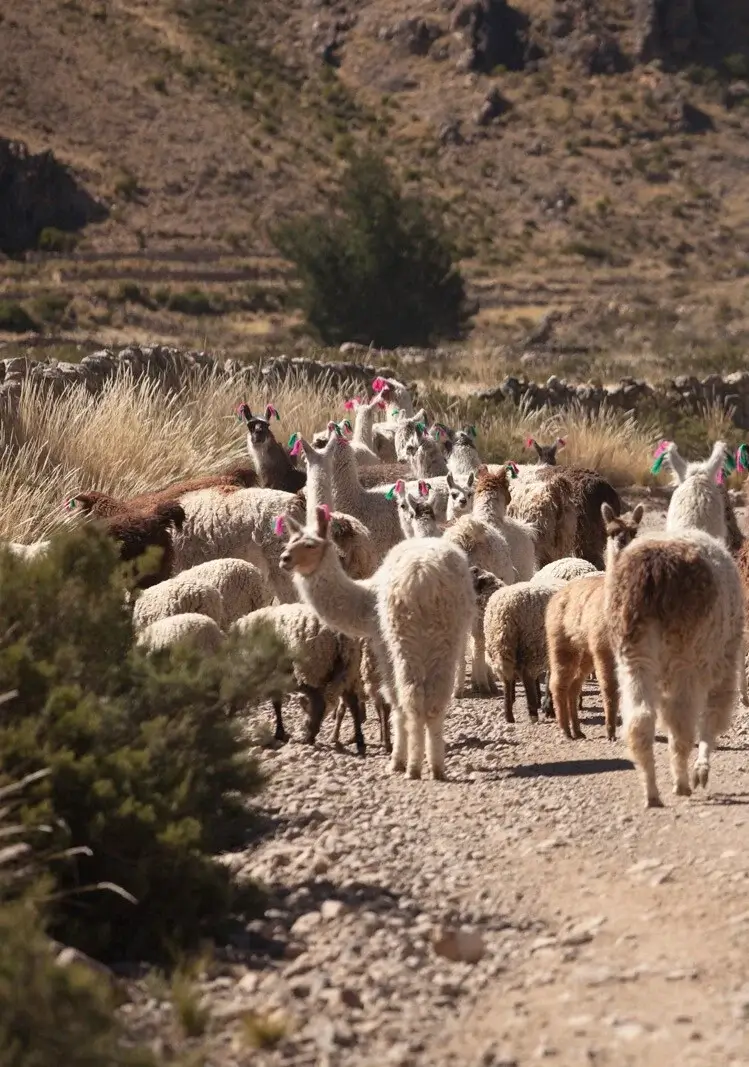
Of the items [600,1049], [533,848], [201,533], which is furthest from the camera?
[201,533]

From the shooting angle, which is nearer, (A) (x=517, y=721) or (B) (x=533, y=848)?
(B) (x=533, y=848)

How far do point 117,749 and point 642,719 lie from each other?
2392mm

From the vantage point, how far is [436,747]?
944 cm

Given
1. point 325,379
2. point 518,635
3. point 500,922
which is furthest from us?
point 325,379

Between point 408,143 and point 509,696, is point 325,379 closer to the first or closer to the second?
point 509,696

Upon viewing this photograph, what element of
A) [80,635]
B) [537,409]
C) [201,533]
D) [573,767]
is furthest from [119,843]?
[537,409]

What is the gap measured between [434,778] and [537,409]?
17.8 metres

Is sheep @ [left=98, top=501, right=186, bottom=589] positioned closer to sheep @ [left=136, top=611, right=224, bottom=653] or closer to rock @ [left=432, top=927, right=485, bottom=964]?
sheep @ [left=136, top=611, right=224, bottom=653]

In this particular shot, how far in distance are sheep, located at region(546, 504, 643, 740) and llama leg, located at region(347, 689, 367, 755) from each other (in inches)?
45.2

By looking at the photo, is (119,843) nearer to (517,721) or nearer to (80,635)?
(80,635)

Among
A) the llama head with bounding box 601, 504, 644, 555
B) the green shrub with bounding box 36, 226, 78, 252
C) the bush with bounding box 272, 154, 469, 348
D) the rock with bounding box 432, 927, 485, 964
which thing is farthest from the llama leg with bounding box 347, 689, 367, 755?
the green shrub with bounding box 36, 226, 78, 252

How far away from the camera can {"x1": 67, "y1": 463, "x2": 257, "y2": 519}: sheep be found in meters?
13.3

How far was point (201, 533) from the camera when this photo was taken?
44.8 feet

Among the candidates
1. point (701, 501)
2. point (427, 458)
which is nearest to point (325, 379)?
point (427, 458)
